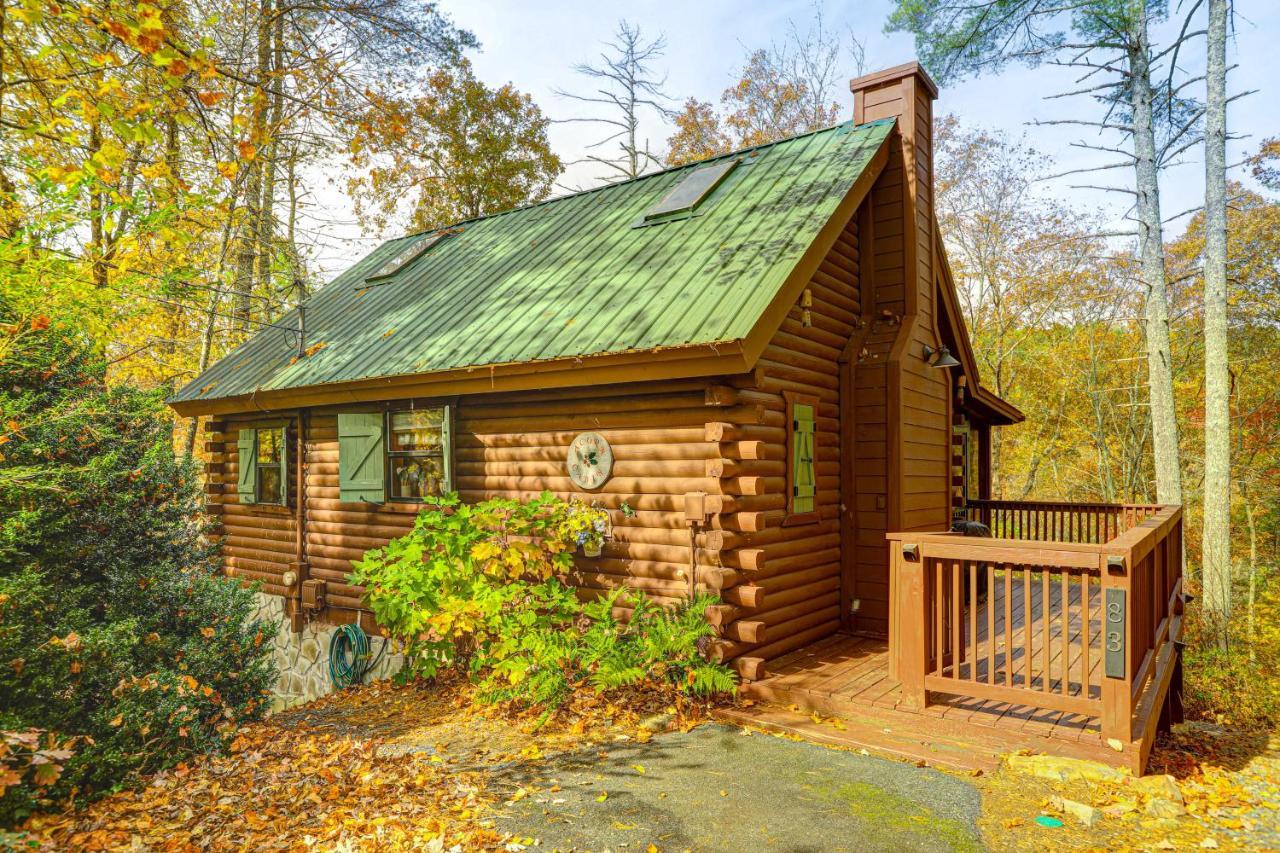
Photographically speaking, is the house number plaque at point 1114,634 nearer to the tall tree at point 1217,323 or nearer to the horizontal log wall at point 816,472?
the horizontal log wall at point 816,472

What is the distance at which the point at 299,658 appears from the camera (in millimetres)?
10539

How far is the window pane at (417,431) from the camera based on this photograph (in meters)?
9.12

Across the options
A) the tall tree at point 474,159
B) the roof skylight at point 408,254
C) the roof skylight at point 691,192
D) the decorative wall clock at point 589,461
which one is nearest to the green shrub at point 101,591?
the decorative wall clock at point 589,461

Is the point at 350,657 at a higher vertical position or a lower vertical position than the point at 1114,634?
lower

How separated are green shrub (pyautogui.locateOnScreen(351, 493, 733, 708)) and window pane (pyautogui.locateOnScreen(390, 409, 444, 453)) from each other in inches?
69.7

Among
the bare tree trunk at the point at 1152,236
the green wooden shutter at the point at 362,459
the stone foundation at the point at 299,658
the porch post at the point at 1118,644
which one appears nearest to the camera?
the porch post at the point at 1118,644

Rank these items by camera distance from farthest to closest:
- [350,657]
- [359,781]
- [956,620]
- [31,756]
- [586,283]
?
[350,657] → [586,283] → [956,620] → [359,781] → [31,756]

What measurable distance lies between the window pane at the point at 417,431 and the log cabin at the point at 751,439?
40mm

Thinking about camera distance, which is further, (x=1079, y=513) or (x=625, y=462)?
(x=1079, y=513)

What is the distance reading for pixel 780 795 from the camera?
463cm

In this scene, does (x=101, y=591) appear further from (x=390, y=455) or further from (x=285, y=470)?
(x=285, y=470)

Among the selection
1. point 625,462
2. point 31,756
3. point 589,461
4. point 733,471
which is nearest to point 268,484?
point 589,461

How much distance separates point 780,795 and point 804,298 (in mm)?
4953

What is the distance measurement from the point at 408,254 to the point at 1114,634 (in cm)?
1207
